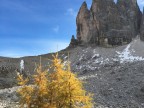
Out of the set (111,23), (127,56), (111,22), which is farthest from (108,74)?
(111,22)

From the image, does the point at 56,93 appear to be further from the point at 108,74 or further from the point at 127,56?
the point at 127,56

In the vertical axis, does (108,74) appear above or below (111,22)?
below

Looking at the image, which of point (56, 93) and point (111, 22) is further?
point (111, 22)

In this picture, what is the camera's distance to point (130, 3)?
12100 centimetres

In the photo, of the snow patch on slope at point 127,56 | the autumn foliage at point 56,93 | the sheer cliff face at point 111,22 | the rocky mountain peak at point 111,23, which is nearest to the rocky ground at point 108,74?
the snow patch on slope at point 127,56

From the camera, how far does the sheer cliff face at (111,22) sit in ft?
376

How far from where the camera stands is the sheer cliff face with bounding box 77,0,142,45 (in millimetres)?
114625

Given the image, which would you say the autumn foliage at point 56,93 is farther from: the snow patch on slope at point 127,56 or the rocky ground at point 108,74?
the snow patch on slope at point 127,56

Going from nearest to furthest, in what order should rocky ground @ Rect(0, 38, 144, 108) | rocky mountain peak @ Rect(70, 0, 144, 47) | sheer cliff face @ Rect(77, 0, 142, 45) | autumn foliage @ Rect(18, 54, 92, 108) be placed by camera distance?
autumn foliage @ Rect(18, 54, 92, 108), rocky ground @ Rect(0, 38, 144, 108), rocky mountain peak @ Rect(70, 0, 144, 47), sheer cliff face @ Rect(77, 0, 142, 45)

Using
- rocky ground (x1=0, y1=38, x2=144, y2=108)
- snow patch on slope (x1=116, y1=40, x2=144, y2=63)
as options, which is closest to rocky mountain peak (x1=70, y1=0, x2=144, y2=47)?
rocky ground (x1=0, y1=38, x2=144, y2=108)

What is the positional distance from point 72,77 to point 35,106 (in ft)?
9.57

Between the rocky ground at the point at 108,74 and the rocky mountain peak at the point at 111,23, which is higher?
the rocky mountain peak at the point at 111,23

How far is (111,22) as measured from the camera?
11606cm

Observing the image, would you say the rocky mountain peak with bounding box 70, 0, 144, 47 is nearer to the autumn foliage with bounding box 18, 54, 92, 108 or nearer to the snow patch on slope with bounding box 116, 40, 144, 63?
the snow patch on slope with bounding box 116, 40, 144, 63
